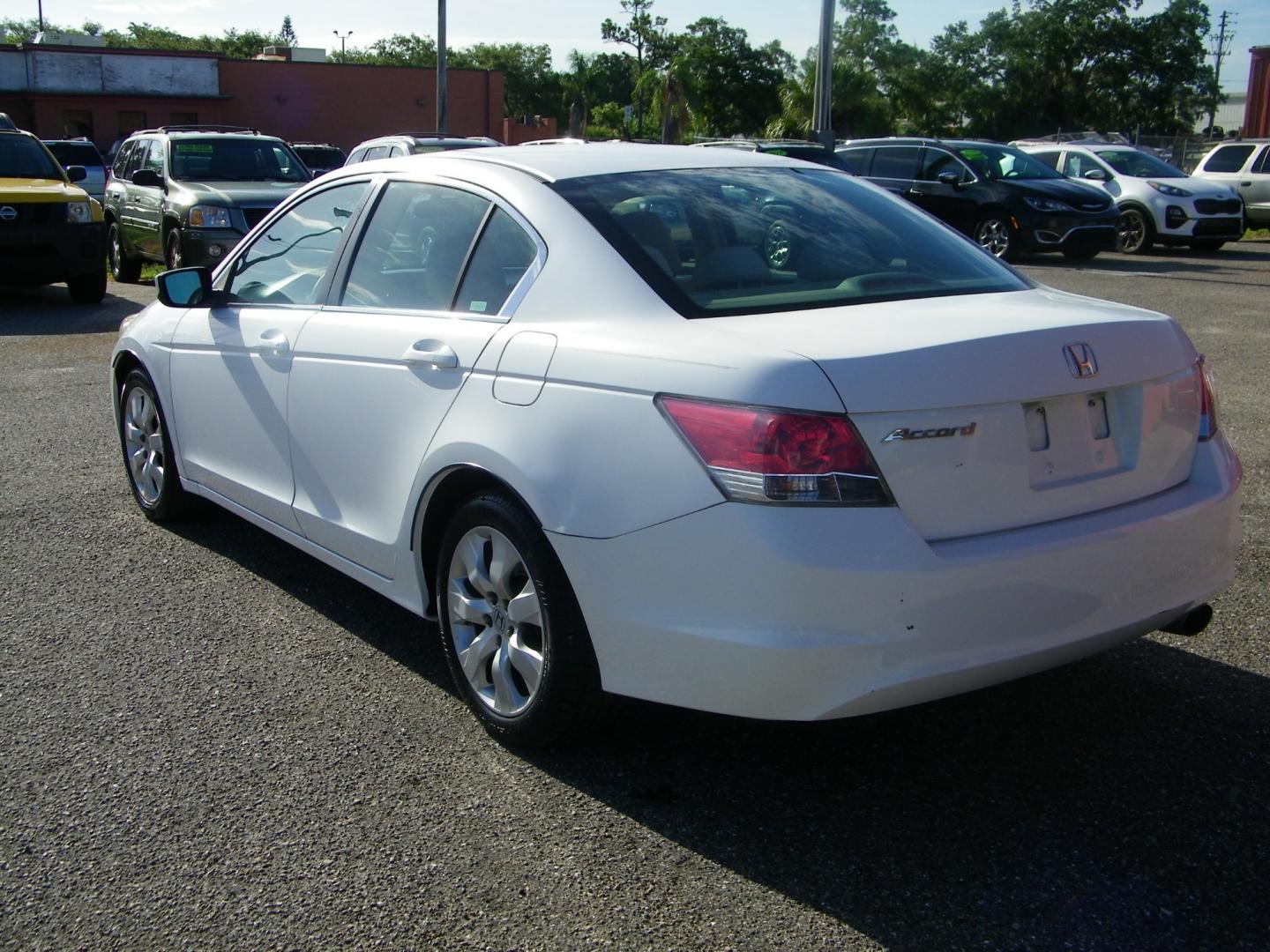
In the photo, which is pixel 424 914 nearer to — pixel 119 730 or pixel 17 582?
pixel 119 730

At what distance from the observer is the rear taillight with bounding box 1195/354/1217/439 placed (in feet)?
11.6

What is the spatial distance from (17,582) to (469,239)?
2.47 metres

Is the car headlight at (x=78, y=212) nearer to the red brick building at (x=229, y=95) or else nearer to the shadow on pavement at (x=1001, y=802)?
the shadow on pavement at (x=1001, y=802)

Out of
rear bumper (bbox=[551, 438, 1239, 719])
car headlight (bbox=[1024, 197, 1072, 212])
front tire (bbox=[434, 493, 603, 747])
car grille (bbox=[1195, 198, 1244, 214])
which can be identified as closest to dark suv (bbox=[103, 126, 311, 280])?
car headlight (bbox=[1024, 197, 1072, 212])

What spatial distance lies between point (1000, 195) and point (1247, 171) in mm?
6758

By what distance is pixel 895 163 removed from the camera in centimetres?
1917

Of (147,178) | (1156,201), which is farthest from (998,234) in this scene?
(147,178)

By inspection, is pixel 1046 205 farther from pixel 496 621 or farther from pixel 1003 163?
pixel 496 621

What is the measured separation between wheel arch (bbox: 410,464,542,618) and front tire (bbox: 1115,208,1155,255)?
Answer: 58.6 feet

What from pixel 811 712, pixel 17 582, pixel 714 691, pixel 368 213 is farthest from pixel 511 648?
pixel 17 582

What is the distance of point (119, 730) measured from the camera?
377 centimetres

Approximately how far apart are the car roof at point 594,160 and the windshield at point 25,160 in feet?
37.7

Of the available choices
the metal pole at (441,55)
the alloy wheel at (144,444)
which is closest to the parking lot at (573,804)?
the alloy wheel at (144,444)

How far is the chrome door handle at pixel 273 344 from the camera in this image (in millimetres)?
4465
